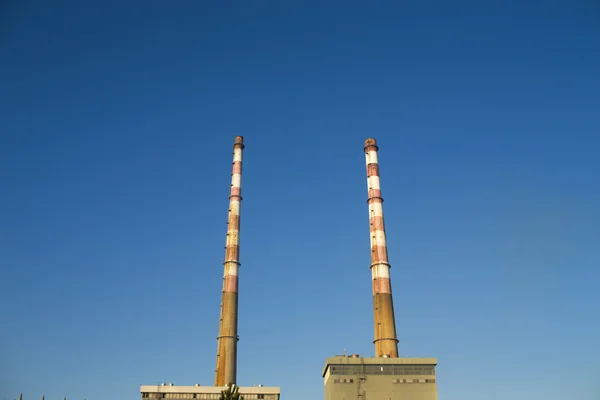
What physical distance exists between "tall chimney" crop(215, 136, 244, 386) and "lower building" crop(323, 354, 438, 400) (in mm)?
10450

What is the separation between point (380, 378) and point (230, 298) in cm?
1760

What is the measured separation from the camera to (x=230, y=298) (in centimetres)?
5903

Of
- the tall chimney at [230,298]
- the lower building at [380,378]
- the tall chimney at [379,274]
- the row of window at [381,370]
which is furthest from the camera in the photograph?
the tall chimney at [230,298]

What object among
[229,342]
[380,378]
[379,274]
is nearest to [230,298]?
[229,342]

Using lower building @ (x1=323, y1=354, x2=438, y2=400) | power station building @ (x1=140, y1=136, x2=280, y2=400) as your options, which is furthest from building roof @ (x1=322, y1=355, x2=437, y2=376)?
power station building @ (x1=140, y1=136, x2=280, y2=400)

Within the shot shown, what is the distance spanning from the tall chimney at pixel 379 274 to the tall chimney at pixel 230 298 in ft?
47.5

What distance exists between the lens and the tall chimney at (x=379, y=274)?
55094 millimetres

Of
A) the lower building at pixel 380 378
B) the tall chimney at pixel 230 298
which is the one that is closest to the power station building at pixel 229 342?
the tall chimney at pixel 230 298

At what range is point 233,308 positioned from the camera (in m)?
58.7

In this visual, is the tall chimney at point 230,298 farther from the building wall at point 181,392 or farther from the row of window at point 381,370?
the row of window at point 381,370

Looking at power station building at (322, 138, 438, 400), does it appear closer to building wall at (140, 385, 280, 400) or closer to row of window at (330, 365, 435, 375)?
row of window at (330, 365, 435, 375)

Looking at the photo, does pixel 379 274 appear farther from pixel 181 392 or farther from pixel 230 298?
pixel 181 392

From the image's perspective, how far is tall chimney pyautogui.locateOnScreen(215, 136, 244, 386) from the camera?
56.2m

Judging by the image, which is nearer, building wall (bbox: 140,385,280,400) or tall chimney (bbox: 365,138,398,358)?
building wall (bbox: 140,385,280,400)
